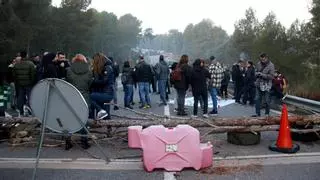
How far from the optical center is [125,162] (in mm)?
8203

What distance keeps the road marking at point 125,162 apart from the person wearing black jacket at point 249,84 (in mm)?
9821

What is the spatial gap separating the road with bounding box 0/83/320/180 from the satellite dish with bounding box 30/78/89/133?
2.63ft

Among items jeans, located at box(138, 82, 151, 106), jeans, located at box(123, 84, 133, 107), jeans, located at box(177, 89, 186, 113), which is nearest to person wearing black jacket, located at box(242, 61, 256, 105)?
jeans, located at box(138, 82, 151, 106)

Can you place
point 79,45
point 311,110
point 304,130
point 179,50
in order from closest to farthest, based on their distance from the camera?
point 304,130, point 311,110, point 79,45, point 179,50

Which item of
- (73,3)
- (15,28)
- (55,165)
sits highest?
(73,3)

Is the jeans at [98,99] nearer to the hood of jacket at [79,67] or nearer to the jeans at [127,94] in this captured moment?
the hood of jacket at [79,67]

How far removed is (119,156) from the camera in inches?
343

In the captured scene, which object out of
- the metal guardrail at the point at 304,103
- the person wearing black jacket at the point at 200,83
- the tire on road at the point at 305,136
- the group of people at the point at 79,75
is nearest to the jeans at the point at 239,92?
the metal guardrail at the point at 304,103

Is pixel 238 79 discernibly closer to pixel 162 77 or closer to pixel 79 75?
pixel 162 77

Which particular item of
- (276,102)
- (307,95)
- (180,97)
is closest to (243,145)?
(180,97)

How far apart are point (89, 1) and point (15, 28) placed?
99.9 ft

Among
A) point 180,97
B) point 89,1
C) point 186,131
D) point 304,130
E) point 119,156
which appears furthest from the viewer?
point 89,1

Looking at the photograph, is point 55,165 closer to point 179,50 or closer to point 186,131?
point 186,131

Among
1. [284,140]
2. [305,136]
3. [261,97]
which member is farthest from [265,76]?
[284,140]
